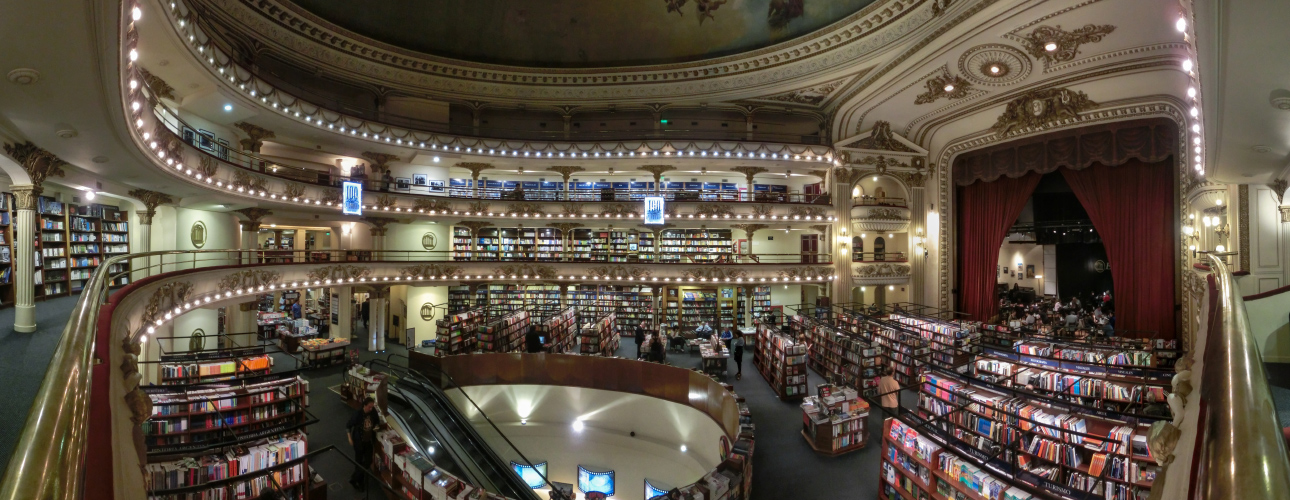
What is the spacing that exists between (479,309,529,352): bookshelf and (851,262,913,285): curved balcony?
10.4 meters

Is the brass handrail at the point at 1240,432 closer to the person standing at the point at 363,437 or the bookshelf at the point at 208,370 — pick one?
the person standing at the point at 363,437

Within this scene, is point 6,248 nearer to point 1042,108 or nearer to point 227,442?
point 227,442

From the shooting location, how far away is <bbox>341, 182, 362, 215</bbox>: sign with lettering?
12.8 meters

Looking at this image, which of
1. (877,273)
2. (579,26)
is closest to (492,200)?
(579,26)

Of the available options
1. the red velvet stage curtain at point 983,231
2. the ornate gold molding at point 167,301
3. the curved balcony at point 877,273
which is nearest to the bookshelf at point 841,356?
the curved balcony at point 877,273

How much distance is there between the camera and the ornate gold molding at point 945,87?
1317cm

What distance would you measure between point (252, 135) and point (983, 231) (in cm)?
2059

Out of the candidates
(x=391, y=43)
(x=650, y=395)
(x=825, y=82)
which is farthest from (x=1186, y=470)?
(x=391, y=43)

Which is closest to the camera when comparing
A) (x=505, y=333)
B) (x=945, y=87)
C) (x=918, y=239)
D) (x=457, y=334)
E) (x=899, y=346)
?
(x=899, y=346)

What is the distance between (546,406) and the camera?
450 inches

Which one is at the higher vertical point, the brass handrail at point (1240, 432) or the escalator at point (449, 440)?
the brass handrail at point (1240, 432)

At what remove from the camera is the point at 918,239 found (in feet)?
Answer: 54.3

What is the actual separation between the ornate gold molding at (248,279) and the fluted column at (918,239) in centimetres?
1756

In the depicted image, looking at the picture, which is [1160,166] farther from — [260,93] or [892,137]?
[260,93]
